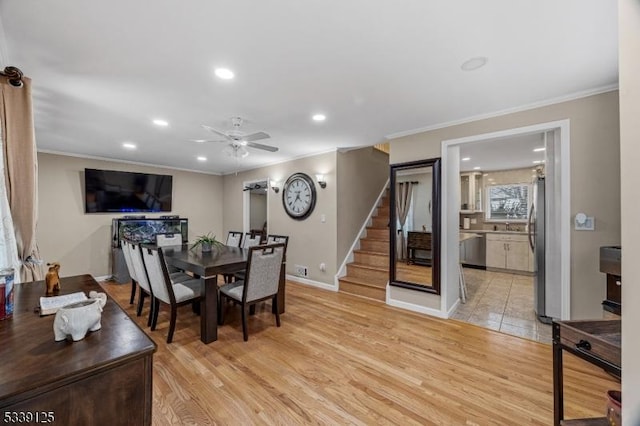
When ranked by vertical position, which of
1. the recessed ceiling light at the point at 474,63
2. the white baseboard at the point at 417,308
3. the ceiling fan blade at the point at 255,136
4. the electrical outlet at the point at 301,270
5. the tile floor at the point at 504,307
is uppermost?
the recessed ceiling light at the point at 474,63

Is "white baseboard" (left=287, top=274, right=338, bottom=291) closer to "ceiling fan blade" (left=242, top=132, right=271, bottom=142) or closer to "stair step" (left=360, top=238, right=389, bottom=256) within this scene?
"stair step" (left=360, top=238, right=389, bottom=256)

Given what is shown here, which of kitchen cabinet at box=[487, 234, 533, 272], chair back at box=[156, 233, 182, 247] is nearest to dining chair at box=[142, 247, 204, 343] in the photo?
chair back at box=[156, 233, 182, 247]

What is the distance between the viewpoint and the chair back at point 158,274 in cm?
259

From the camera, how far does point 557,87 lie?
2369mm

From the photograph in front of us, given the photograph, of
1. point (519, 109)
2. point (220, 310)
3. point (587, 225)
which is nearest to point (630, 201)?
point (587, 225)

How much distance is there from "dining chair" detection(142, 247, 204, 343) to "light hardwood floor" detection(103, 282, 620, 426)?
280mm

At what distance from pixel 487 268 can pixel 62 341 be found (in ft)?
22.9

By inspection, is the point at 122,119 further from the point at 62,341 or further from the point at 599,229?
the point at 599,229

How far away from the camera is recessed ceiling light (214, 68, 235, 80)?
2088mm

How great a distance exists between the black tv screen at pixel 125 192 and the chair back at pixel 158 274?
334 cm

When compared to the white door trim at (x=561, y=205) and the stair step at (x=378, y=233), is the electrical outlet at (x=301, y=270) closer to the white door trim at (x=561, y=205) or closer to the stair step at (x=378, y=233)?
the stair step at (x=378, y=233)

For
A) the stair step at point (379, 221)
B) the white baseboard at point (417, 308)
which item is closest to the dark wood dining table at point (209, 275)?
the white baseboard at point (417, 308)

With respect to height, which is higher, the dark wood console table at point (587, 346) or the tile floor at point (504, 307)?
the dark wood console table at point (587, 346)

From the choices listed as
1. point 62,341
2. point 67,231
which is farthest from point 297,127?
point 67,231
